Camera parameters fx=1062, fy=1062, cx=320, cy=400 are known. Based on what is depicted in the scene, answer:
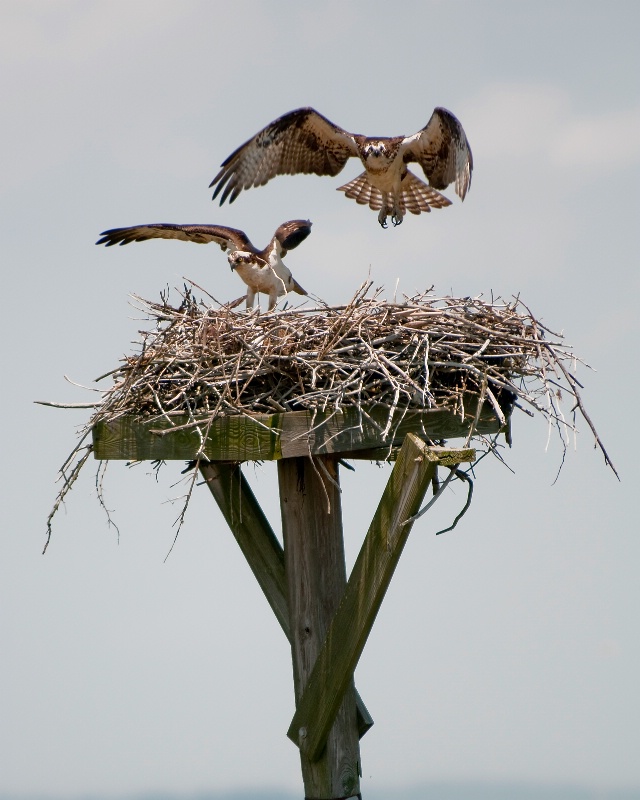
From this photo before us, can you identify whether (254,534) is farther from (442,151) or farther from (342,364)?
(442,151)

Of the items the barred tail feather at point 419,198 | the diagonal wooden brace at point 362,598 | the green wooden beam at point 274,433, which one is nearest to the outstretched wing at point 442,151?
the barred tail feather at point 419,198

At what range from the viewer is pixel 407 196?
7625 mm

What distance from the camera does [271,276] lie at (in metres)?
6.15

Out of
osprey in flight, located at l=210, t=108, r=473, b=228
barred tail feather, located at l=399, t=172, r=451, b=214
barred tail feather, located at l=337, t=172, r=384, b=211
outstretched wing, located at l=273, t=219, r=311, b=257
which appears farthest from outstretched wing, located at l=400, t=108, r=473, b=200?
outstretched wing, located at l=273, t=219, r=311, b=257

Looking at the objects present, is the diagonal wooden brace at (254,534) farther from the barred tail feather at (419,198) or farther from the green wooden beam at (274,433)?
the barred tail feather at (419,198)

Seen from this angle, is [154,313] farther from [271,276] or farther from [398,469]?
[398,469]

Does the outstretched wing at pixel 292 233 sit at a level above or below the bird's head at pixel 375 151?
below

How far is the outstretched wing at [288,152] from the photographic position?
673 centimetres

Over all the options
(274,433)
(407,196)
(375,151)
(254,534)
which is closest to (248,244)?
(375,151)

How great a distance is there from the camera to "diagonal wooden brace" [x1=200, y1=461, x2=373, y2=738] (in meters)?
4.51

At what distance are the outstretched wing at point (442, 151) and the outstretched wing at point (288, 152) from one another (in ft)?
1.47

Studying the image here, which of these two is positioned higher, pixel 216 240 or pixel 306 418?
pixel 216 240

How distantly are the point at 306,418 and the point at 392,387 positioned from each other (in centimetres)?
35

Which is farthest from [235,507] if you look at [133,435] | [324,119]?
[324,119]
